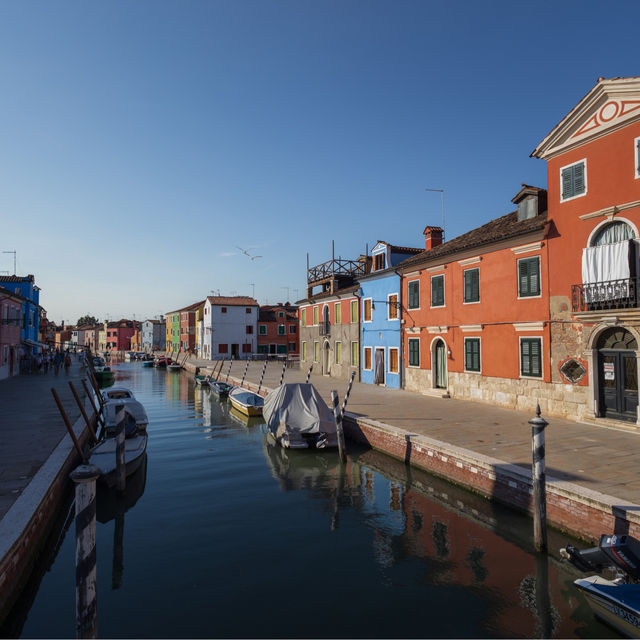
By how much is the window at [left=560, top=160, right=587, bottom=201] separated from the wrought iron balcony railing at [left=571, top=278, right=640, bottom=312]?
327 cm

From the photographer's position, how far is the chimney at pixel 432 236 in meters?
26.5

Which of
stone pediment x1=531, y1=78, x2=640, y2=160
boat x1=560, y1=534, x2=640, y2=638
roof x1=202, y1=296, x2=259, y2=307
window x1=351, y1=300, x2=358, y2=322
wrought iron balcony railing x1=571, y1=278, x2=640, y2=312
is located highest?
stone pediment x1=531, y1=78, x2=640, y2=160

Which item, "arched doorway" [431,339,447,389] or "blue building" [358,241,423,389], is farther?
"blue building" [358,241,423,389]

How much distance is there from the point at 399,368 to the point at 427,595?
61.1ft

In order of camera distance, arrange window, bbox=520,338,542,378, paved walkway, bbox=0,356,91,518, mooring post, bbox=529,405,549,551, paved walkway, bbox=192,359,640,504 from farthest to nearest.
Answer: window, bbox=520,338,542,378 → paved walkway, bbox=0,356,91,518 → paved walkway, bbox=192,359,640,504 → mooring post, bbox=529,405,549,551

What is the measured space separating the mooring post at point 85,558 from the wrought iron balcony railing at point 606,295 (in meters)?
15.0

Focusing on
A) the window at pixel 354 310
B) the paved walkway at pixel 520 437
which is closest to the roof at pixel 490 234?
the window at pixel 354 310

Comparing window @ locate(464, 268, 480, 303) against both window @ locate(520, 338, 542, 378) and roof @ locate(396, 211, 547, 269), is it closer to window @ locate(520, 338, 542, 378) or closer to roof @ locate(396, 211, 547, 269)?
roof @ locate(396, 211, 547, 269)

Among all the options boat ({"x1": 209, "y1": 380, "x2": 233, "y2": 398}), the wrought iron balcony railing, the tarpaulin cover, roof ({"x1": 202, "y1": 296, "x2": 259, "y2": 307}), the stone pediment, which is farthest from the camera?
roof ({"x1": 202, "y1": 296, "x2": 259, "y2": 307})

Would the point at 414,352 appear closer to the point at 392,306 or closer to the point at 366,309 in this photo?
the point at 392,306

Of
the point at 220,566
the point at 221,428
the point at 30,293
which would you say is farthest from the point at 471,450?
the point at 30,293

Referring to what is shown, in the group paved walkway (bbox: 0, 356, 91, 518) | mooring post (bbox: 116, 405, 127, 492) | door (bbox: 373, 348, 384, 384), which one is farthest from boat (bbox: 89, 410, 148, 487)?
door (bbox: 373, 348, 384, 384)

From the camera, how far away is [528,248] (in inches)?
674

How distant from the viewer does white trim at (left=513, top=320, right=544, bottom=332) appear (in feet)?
54.0
